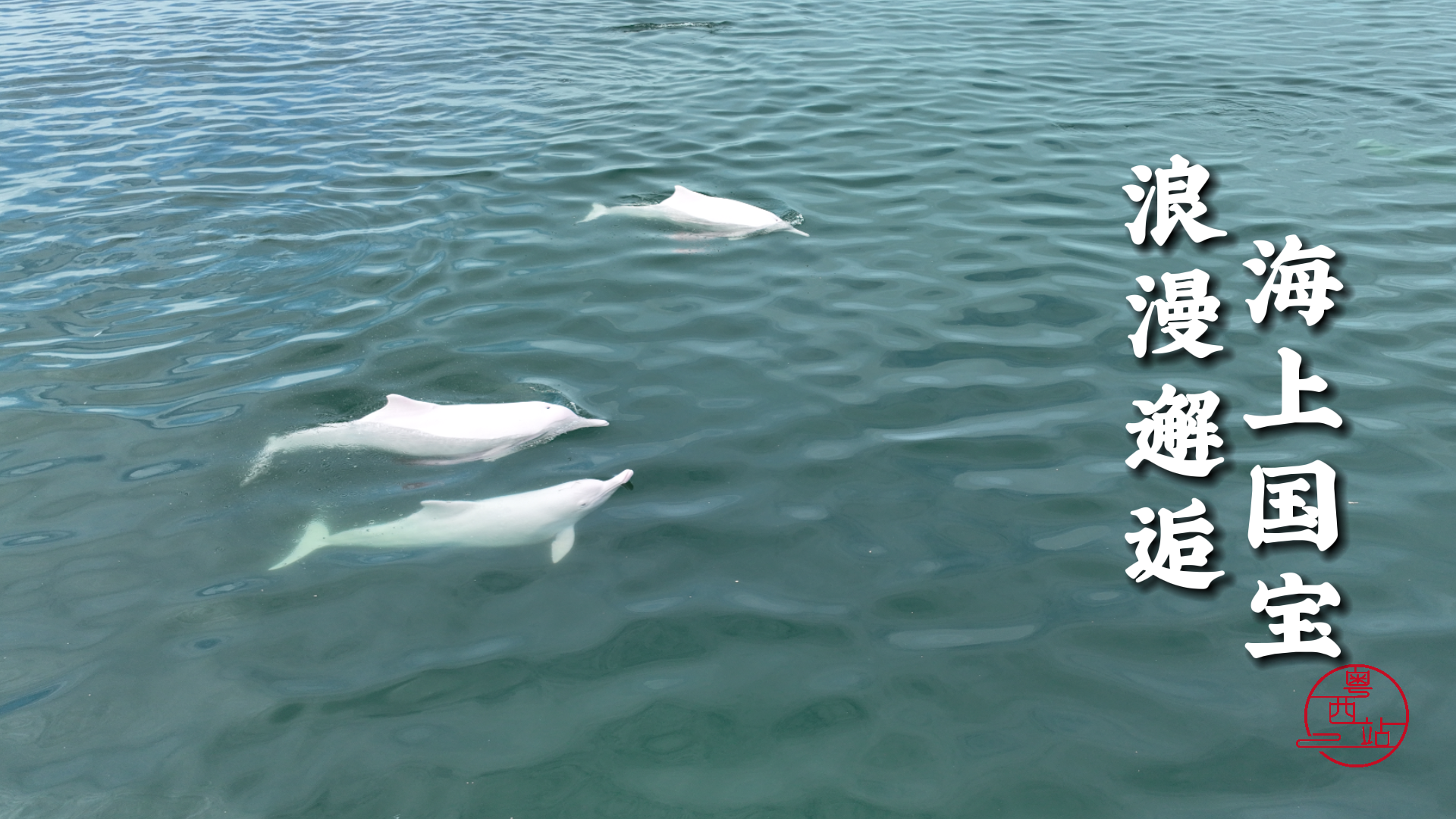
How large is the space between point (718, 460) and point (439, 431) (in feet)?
6.14

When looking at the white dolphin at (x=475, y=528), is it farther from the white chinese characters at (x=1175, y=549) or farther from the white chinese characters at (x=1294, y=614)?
the white chinese characters at (x=1294, y=614)

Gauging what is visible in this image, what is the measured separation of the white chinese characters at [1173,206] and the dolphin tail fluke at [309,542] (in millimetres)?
7630

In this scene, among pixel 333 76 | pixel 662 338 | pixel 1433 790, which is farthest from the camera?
pixel 333 76

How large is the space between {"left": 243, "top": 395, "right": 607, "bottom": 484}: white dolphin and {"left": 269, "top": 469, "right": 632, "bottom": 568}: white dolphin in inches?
26.8

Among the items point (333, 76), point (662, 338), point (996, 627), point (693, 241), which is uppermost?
point (333, 76)

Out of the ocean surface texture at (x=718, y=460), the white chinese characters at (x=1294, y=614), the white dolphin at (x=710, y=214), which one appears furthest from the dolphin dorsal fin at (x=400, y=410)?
the white chinese characters at (x=1294, y=614)

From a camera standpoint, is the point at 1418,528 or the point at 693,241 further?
the point at 693,241

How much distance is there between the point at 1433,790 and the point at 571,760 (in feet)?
12.4

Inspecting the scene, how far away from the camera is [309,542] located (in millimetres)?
5898

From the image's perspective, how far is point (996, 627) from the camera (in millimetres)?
5293

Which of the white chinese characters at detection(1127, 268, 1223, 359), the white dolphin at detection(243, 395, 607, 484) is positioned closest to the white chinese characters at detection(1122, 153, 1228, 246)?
the white chinese characters at detection(1127, 268, 1223, 359)

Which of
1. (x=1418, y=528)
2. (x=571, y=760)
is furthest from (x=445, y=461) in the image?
(x=1418, y=528)

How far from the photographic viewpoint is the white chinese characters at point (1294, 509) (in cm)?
587

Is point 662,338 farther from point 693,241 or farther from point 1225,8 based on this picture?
point 1225,8
